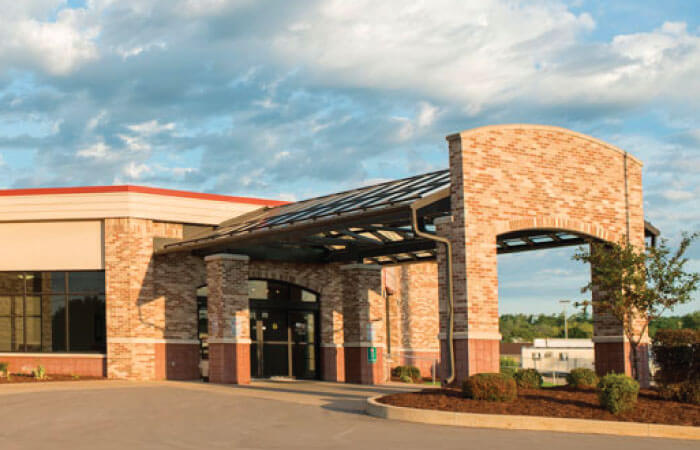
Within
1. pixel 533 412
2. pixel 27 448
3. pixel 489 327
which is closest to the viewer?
pixel 27 448

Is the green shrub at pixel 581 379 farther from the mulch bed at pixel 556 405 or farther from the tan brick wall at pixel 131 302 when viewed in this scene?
the tan brick wall at pixel 131 302

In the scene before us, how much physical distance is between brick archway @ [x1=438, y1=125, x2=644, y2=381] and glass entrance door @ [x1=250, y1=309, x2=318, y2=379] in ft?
38.1

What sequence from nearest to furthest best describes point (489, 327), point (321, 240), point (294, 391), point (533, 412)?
point (533, 412), point (489, 327), point (294, 391), point (321, 240)

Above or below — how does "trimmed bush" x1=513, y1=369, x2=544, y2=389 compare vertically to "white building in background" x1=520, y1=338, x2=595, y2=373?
above

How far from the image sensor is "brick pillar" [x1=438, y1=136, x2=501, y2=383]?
19609 mm

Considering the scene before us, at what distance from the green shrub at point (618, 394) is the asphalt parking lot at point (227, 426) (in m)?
1.51

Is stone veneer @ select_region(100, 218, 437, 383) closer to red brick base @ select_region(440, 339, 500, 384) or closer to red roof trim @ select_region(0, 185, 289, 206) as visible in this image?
red roof trim @ select_region(0, 185, 289, 206)

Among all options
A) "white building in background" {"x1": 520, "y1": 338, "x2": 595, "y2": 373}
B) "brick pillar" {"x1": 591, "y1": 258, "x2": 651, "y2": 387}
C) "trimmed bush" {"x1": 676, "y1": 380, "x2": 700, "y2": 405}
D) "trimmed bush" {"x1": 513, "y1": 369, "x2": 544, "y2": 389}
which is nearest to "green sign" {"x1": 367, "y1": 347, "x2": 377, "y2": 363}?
"brick pillar" {"x1": 591, "y1": 258, "x2": 651, "y2": 387}

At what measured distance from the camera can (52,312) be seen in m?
29.5

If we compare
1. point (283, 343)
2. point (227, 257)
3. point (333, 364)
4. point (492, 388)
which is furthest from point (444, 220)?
point (283, 343)

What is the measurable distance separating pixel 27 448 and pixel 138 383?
14.1 meters

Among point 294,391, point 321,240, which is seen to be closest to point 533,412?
point 294,391

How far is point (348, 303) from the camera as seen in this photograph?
30.1 metres

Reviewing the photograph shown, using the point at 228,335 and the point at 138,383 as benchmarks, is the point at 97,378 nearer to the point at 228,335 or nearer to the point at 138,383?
the point at 138,383
